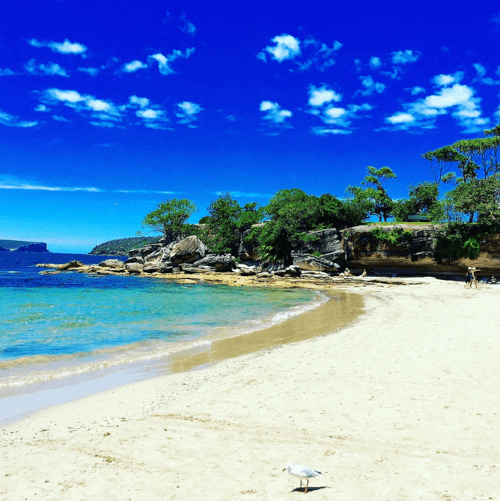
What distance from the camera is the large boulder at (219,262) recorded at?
49938 millimetres

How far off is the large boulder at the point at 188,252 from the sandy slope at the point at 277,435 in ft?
147

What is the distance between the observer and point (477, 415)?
5.27 m

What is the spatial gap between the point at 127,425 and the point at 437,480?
14.6 feet

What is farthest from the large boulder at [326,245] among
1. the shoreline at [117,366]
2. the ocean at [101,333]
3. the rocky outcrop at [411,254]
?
the shoreline at [117,366]

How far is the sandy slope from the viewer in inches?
145

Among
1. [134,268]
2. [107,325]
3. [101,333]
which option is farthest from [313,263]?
[101,333]

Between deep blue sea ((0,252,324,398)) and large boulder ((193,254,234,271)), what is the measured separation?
2270 cm

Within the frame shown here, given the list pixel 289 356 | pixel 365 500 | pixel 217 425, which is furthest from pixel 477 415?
pixel 289 356

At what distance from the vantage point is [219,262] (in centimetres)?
4984

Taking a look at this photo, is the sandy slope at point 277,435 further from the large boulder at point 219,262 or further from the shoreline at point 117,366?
the large boulder at point 219,262

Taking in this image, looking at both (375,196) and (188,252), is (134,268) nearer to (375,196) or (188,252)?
(188,252)

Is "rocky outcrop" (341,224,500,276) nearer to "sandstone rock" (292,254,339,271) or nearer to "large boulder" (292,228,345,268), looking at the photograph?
"large boulder" (292,228,345,268)

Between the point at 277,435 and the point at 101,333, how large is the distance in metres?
10.8

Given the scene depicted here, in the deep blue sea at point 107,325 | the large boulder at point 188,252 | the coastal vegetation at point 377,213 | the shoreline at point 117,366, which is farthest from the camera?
the large boulder at point 188,252
